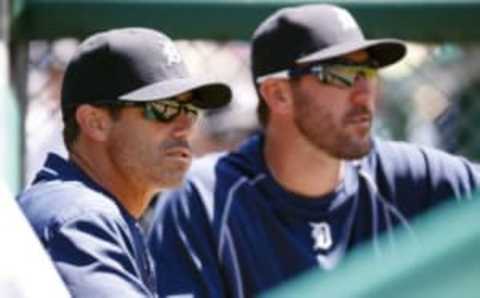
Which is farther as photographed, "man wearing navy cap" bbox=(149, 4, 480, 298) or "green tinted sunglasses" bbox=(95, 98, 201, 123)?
"man wearing navy cap" bbox=(149, 4, 480, 298)

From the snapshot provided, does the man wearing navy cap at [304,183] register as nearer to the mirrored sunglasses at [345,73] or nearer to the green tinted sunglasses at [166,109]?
the mirrored sunglasses at [345,73]

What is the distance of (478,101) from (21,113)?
1.41 metres

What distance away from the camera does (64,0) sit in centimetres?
407

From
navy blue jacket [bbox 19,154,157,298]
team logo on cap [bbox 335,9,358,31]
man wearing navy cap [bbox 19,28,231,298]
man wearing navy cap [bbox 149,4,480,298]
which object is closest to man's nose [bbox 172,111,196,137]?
man wearing navy cap [bbox 19,28,231,298]

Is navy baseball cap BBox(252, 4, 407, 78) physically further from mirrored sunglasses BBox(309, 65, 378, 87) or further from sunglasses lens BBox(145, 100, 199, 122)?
sunglasses lens BBox(145, 100, 199, 122)

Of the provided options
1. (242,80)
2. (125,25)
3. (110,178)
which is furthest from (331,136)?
(242,80)

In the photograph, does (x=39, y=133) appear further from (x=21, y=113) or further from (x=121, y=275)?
(x=121, y=275)

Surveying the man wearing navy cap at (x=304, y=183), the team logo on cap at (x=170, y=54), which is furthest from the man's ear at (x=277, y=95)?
the team logo on cap at (x=170, y=54)

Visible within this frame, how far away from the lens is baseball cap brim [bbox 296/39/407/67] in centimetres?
355

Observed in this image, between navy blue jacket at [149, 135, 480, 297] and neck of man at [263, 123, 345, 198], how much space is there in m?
0.03

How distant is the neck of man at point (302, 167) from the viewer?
142 inches

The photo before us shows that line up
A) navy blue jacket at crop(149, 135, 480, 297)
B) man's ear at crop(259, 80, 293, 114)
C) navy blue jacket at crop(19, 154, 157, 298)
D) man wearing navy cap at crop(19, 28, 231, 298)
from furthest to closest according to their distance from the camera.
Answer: man's ear at crop(259, 80, 293, 114)
navy blue jacket at crop(149, 135, 480, 297)
man wearing navy cap at crop(19, 28, 231, 298)
navy blue jacket at crop(19, 154, 157, 298)

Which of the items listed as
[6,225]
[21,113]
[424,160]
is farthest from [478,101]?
[6,225]

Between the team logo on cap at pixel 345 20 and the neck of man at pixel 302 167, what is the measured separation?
317 mm
